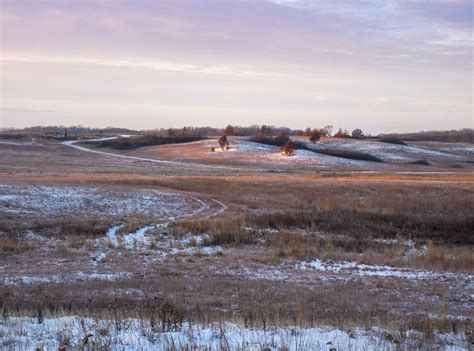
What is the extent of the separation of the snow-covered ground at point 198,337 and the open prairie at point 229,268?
0.03 metres

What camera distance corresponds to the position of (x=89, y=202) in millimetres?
29344

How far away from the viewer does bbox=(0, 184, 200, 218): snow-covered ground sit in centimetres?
2650

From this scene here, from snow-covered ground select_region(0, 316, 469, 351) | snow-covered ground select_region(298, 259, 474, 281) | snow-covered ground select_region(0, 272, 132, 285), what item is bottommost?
snow-covered ground select_region(298, 259, 474, 281)

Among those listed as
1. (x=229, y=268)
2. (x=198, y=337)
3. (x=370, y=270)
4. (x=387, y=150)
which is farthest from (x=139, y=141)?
(x=198, y=337)

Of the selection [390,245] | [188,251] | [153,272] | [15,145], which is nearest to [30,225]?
[188,251]

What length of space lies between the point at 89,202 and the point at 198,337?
2331 cm

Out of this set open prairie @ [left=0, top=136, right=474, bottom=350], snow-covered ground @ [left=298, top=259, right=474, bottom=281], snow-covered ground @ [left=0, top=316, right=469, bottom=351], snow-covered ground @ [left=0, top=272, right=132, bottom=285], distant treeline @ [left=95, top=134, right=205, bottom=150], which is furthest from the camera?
distant treeline @ [left=95, top=134, right=205, bottom=150]

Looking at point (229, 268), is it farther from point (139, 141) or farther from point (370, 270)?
point (139, 141)

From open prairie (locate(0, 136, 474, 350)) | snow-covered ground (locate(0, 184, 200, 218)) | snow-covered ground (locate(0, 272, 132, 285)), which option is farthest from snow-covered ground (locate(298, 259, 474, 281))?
snow-covered ground (locate(0, 184, 200, 218))

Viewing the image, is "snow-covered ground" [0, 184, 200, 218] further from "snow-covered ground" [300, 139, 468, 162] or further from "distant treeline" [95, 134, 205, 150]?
"distant treeline" [95, 134, 205, 150]

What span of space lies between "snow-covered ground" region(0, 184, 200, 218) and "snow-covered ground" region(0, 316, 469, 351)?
59.8 ft

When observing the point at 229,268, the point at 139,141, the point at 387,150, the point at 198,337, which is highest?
the point at 387,150

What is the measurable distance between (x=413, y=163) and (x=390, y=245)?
73216 millimetres

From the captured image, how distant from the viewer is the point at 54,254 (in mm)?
18234
